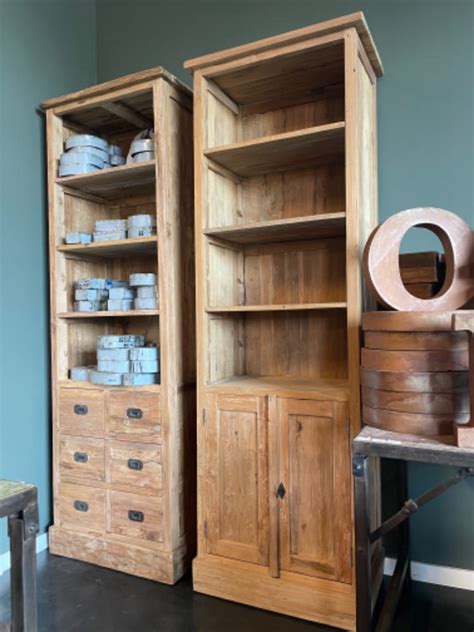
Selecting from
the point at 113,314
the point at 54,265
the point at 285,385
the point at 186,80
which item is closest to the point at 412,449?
the point at 285,385

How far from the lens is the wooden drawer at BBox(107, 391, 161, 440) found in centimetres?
226

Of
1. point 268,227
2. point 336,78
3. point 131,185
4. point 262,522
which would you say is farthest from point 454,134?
point 262,522

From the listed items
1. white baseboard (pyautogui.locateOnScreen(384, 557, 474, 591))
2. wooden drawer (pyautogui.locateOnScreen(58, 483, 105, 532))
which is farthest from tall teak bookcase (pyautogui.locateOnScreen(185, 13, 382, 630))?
wooden drawer (pyautogui.locateOnScreen(58, 483, 105, 532))

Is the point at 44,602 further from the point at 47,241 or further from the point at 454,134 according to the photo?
the point at 454,134

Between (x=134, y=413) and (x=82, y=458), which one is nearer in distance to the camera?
(x=134, y=413)

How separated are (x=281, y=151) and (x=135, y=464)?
163 cm

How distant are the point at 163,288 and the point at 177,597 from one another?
1.39 m

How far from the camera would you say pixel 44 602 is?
2041 mm

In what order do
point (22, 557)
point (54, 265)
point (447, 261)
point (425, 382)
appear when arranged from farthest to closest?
point (54, 265) < point (447, 261) < point (425, 382) < point (22, 557)

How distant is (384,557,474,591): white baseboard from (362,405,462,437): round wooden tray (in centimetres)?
102

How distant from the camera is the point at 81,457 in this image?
2.44 metres

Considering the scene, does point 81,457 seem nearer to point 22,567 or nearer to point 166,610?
point 166,610

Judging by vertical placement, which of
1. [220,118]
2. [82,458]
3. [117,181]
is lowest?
[82,458]

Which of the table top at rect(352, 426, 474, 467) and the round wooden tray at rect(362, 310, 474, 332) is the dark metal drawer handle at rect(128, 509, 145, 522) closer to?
the table top at rect(352, 426, 474, 467)
